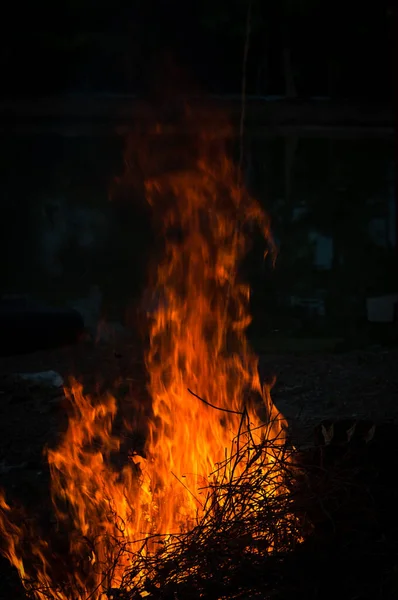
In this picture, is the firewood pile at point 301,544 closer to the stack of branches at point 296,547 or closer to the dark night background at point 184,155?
the stack of branches at point 296,547

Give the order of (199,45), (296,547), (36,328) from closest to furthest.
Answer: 1. (296,547)
2. (36,328)
3. (199,45)

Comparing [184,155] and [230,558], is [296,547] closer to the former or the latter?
[230,558]

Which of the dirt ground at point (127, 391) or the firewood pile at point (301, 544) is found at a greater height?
the dirt ground at point (127, 391)

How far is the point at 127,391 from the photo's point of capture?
238 inches

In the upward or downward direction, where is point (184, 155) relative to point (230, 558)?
upward

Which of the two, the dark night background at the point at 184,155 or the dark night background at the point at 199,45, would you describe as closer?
the dark night background at the point at 184,155

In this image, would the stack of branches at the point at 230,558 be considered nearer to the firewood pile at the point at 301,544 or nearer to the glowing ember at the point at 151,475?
the firewood pile at the point at 301,544

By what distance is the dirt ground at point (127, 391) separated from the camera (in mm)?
4801

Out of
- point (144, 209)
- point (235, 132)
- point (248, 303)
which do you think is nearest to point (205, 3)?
point (235, 132)

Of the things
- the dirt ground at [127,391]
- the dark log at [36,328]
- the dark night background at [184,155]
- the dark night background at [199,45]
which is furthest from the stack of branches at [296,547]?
the dark night background at [199,45]

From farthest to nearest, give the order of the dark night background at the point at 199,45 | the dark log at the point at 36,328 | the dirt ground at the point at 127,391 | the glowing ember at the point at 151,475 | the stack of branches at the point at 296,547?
1. the dark night background at the point at 199,45
2. the dark log at the point at 36,328
3. the dirt ground at the point at 127,391
4. the glowing ember at the point at 151,475
5. the stack of branches at the point at 296,547

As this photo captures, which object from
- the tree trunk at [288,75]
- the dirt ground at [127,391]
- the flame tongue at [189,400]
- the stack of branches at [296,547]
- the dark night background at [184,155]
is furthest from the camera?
the tree trunk at [288,75]

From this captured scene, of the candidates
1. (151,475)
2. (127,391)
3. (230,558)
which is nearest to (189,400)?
(151,475)

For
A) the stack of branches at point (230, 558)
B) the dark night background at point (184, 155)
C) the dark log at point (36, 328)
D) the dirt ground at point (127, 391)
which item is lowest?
the stack of branches at point (230, 558)
